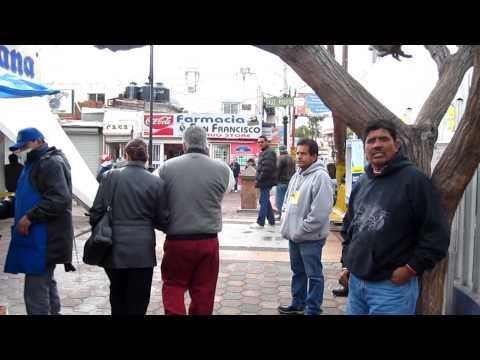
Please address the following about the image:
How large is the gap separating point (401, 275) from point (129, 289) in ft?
6.73

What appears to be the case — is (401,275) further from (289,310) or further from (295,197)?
(289,310)

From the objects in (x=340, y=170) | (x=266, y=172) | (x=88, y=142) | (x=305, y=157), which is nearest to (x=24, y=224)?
(x=305, y=157)

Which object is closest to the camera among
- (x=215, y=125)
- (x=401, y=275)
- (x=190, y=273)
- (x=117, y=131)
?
(x=401, y=275)

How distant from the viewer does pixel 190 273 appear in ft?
11.3

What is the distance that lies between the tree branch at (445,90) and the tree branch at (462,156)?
0.86 feet

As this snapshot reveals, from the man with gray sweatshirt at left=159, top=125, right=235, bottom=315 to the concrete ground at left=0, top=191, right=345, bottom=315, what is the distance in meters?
1.13

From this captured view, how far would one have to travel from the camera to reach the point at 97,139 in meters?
18.6

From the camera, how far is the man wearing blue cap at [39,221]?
11.1 ft

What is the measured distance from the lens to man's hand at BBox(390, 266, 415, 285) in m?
2.43

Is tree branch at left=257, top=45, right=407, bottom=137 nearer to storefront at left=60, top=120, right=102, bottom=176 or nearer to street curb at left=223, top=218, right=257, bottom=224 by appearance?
street curb at left=223, top=218, right=257, bottom=224

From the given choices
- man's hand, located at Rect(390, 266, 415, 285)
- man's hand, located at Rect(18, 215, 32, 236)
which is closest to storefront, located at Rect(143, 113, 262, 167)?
man's hand, located at Rect(18, 215, 32, 236)

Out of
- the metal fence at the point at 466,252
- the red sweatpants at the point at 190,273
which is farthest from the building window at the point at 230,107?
the red sweatpants at the point at 190,273

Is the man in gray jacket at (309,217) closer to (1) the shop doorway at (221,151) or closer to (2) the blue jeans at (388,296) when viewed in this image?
(2) the blue jeans at (388,296)

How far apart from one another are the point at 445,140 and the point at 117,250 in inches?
153
